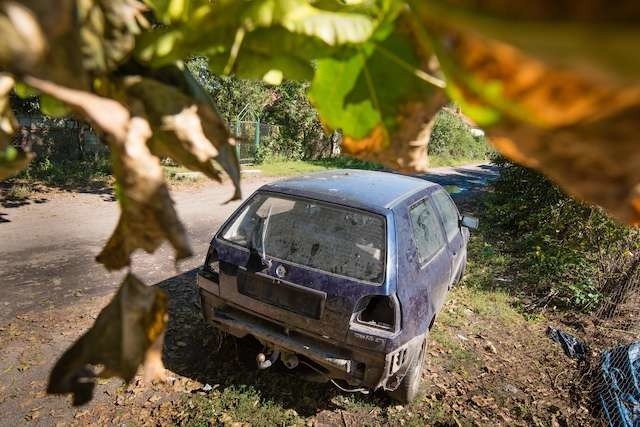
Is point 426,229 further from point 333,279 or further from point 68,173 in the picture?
point 68,173

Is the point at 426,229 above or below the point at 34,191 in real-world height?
above

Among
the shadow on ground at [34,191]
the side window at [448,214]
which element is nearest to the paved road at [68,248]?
the shadow on ground at [34,191]

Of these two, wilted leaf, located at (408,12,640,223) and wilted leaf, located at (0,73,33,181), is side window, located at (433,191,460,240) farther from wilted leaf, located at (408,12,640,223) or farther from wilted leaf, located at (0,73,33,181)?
wilted leaf, located at (408,12,640,223)

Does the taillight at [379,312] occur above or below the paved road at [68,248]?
above

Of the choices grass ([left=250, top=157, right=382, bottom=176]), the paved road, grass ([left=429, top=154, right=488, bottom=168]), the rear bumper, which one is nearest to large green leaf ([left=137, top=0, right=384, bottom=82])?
the paved road

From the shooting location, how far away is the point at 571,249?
7.68 m

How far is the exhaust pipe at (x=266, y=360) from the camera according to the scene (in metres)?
4.12

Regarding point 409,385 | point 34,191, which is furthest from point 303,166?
point 409,385

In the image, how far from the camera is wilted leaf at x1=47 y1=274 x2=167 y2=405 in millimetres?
517

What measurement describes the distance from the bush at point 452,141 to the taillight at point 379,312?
23701mm

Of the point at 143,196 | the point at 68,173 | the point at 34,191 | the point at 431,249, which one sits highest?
the point at 143,196

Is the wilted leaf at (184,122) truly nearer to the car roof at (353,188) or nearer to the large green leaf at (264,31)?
the large green leaf at (264,31)

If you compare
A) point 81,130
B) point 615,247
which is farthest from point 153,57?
point 81,130

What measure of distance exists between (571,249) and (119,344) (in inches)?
333
